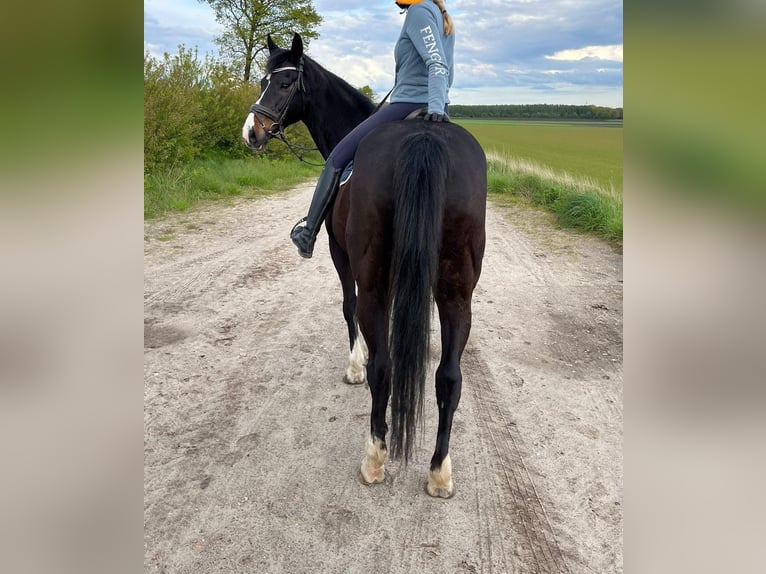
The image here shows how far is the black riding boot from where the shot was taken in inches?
128

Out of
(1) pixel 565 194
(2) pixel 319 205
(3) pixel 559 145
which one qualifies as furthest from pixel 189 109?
(3) pixel 559 145

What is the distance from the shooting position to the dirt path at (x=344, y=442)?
7.88 feet

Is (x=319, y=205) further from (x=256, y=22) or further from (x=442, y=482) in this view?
(x=256, y=22)

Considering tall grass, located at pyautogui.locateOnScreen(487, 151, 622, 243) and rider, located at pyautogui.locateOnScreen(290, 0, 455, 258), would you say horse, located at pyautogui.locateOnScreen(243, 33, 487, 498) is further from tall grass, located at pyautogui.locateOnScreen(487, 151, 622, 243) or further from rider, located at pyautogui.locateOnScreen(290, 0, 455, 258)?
tall grass, located at pyautogui.locateOnScreen(487, 151, 622, 243)

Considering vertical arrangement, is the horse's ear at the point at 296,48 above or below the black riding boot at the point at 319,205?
above

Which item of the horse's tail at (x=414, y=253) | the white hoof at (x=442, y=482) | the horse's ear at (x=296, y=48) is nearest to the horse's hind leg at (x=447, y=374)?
the white hoof at (x=442, y=482)

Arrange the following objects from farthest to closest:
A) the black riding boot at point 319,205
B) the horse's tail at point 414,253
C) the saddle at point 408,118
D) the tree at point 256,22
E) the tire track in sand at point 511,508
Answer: the tree at point 256,22 < the black riding boot at point 319,205 < the saddle at point 408,118 < the horse's tail at point 414,253 < the tire track in sand at point 511,508

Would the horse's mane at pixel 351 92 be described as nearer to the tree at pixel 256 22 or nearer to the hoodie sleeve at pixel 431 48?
the hoodie sleeve at pixel 431 48

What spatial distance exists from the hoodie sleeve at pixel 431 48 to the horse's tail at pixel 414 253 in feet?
1.10

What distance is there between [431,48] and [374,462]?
230cm
